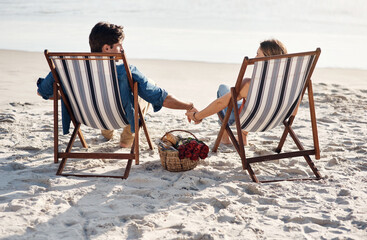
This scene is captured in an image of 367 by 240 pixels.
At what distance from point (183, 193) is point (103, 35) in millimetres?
1339

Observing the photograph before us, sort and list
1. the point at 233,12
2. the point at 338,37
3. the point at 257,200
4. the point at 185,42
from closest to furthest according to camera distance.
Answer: the point at 257,200, the point at 185,42, the point at 338,37, the point at 233,12

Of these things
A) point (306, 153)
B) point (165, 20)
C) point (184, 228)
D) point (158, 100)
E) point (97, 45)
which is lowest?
point (184, 228)

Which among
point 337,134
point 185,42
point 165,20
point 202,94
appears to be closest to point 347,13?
point 165,20

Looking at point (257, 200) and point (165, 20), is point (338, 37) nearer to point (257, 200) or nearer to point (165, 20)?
point (165, 20)

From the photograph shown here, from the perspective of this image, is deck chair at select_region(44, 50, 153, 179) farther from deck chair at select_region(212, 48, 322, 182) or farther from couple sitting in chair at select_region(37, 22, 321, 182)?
deck chair at select_region(212, 48, 322, 182)

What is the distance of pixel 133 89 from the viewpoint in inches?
128

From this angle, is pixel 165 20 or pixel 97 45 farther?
pixel 165 20

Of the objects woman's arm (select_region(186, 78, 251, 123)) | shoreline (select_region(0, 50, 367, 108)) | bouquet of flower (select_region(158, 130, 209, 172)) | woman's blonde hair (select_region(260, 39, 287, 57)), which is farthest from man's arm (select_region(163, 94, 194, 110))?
shoreline (select_region(0, 50, 367, 108))

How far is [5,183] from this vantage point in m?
3.13

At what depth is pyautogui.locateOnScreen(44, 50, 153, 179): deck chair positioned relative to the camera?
309 cm

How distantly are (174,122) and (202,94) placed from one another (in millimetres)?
1744

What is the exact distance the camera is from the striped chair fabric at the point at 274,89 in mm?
3104

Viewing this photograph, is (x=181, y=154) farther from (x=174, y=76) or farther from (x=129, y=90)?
(x=174, y=76)

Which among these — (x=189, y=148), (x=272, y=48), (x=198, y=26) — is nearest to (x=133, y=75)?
(x=189, y=148)
